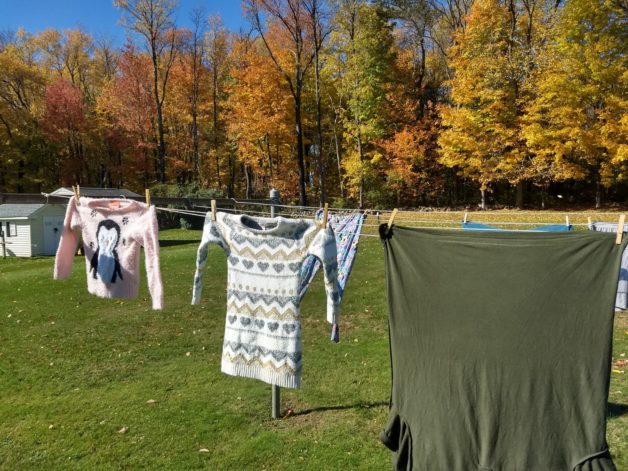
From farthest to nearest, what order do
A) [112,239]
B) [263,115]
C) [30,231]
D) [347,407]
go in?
[263,115], [30,231], [347,407], [112,239]

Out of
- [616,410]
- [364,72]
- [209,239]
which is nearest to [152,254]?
[209,239]

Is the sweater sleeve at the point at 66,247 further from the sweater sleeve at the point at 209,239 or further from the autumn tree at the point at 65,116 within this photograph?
the autumn tree at the point at 65,116

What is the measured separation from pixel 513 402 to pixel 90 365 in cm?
602

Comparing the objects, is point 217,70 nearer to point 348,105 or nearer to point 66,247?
point 348,105

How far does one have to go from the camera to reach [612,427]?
408 cm

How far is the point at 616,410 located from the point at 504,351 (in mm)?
2833

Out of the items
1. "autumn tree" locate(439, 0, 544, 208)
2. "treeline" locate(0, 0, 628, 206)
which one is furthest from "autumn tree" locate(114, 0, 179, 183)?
"autumn tree" locate(439, 0, 544, 208)

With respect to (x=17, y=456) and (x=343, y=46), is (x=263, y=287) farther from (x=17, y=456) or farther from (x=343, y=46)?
(x=343, y=46)

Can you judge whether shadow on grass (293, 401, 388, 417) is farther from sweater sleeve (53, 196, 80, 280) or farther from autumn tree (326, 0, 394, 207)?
autumn tree (326, 0, 394, 207)

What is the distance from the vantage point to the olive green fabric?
2428mm

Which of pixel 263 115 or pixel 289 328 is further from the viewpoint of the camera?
pixel 263 115

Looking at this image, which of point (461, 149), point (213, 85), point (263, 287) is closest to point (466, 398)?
point (263, 287)

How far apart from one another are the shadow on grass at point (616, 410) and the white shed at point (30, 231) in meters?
23.1

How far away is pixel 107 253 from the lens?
453 cm
